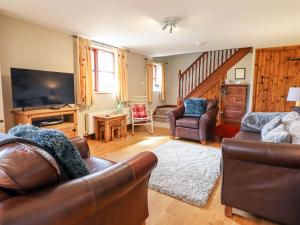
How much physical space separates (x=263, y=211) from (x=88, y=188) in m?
1.39

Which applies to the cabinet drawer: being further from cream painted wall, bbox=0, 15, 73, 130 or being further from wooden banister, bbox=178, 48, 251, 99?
wooden banister, bbox=178, 48, 251, 99

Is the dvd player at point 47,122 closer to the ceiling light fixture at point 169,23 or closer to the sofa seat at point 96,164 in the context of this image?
the sofa seat at point 96,164

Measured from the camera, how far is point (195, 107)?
13.5 feet

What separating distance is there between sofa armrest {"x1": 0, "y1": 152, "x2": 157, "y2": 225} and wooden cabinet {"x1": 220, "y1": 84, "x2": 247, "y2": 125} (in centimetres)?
420

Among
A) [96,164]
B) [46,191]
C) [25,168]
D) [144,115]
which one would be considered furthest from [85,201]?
[144,115]

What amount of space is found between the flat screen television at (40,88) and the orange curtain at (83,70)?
273mm

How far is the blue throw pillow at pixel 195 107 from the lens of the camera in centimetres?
407

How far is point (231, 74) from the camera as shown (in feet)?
16.8

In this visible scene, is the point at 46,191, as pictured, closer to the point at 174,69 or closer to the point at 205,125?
the point at 205,125

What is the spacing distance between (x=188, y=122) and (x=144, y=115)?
1397mm

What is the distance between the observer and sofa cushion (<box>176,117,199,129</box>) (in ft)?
12.5

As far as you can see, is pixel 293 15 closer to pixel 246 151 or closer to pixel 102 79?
pixel 246 151

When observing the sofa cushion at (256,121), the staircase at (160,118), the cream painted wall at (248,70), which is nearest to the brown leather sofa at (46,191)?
the sofa cushion at (256,121)

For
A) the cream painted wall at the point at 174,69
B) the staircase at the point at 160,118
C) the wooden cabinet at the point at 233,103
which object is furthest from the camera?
the cream painted wall at the point at 174,69
